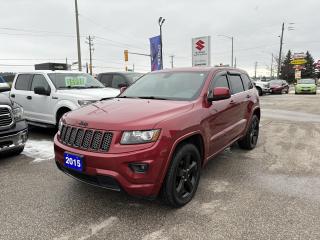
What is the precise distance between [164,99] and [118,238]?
1993 millimetres

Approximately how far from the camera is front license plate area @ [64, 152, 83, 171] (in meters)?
3.59

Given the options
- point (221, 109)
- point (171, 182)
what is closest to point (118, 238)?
point (171, 182)

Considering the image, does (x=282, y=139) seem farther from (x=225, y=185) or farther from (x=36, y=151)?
(x=36, y=151)

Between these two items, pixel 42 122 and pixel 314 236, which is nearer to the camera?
pixel 314 236

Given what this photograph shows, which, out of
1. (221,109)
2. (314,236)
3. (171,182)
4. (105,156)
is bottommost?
(314,236)

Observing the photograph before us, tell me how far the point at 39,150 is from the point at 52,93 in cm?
166

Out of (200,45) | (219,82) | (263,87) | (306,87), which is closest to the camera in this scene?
(219,82)

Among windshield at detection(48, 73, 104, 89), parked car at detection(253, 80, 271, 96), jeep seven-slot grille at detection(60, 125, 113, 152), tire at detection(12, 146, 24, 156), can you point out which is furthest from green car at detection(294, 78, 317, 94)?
jeep seven-slot grille at detection(60, 125, 113, 152)

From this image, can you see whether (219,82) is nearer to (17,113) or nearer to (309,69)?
(17,113)

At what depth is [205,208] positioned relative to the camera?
389cm

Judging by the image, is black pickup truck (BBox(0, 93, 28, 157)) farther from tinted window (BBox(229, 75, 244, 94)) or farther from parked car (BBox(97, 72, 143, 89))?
parked car (BBox(97, 72, 143, 89))

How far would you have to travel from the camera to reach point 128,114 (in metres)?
3.75

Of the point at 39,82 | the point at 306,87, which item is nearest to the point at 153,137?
the point at 39,82

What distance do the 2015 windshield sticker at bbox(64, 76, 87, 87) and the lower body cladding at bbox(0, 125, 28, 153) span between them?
2.59 meters
